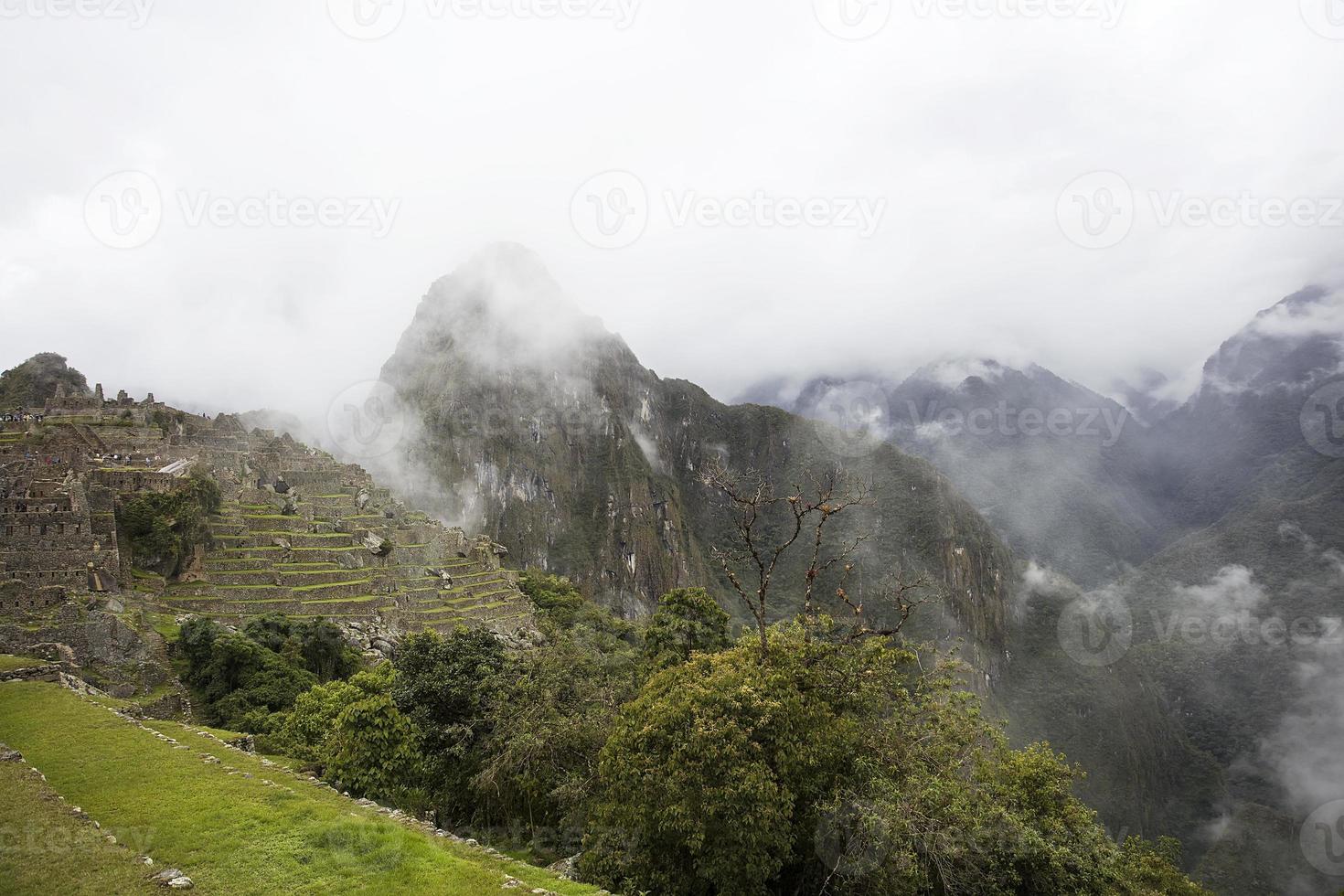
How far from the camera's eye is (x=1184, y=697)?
465 ft

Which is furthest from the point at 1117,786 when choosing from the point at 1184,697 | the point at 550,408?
the point at 550,408

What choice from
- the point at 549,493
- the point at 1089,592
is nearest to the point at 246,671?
the point at 549,493

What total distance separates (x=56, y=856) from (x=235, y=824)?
2.48m

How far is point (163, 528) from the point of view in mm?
34750

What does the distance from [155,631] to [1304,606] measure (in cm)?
20274

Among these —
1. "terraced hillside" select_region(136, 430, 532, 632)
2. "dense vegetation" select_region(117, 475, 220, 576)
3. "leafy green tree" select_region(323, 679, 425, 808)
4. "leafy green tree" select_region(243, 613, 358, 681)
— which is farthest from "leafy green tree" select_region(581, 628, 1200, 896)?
"dense vegetation" select_region(117, 475, 220, 576)

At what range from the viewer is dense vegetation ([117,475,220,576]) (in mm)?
34469

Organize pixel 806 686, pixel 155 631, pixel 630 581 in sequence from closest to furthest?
pixel 806 686 < pixel 155 631 < pixel 630 581

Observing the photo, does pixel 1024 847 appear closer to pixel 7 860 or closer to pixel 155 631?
pixel 7 860
